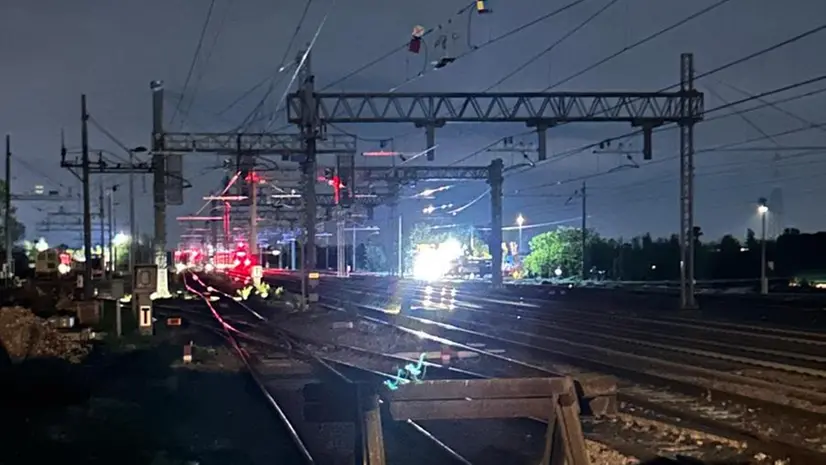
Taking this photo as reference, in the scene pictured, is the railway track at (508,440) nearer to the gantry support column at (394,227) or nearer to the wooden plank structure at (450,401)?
the wooden plank structure at (450,401)

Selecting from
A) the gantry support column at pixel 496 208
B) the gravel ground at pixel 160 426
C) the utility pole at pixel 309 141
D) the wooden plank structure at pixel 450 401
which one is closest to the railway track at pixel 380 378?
the gravel ground at pixel 160 426

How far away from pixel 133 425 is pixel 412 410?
9384 millimetres

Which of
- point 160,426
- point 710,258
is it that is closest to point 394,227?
point 710,258

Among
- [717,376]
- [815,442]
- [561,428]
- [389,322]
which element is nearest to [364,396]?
[561,428]

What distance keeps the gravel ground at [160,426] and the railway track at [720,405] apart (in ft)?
18.5

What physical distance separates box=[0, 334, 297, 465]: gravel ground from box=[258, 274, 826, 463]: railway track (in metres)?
5.64

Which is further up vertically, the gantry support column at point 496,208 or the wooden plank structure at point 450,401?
the gantry support column at point 496,208

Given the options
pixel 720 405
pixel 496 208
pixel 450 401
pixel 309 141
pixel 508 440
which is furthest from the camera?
pixel 496 208

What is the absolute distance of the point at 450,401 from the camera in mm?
7207

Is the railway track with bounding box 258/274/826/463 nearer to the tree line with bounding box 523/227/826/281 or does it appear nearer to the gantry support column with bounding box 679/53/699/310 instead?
the gantry support column with bounding box 679/53/699/310

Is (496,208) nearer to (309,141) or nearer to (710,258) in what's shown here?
(309,141)

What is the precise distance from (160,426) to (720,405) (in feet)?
27.8

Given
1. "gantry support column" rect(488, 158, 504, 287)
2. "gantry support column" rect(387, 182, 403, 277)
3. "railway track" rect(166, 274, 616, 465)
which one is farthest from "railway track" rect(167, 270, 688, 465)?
"gantry support column" rect(387, 182, 403, 277)

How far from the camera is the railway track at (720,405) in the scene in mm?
12875
